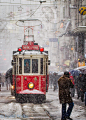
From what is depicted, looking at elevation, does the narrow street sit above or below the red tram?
below

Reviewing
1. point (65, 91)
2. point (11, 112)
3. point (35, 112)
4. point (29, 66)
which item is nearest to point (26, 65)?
point (29, 66)

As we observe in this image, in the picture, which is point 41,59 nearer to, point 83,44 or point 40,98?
point 40,98

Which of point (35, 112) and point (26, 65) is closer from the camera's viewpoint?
point (35, 112)

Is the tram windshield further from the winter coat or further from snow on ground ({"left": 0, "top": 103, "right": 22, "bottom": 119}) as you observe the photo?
the winter coat

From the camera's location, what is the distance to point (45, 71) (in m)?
13.2

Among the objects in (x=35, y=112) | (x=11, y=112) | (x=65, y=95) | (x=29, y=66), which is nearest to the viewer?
(x=65, y=95)

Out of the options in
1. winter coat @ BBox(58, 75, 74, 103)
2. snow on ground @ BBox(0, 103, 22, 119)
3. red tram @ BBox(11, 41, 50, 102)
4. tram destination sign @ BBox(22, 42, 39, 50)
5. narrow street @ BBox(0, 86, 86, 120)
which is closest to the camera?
winter coat @ BBox(58, 75, 74, 103)

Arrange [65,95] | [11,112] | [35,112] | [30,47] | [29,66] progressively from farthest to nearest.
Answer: [30,47] → [29,66] → [35,112] → [11,112] → [65,95]

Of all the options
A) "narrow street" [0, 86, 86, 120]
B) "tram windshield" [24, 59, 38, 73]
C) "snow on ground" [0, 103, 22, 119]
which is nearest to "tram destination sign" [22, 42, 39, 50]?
"tram windshield" [24, 59, 38, 73]

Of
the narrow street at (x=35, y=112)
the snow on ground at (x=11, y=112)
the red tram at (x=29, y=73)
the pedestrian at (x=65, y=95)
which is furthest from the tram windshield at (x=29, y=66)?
the pedestrian at (x=65, y=95)

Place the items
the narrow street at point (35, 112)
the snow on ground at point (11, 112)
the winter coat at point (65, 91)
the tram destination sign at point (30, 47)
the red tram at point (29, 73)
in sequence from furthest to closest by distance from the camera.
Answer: the tram destination sign at point (30, 47) → the red tram at point (29, 73) → the snow on ground at point (11, 112) → the narrow street at point (35, 112) → the winter coat at point (65, 91)

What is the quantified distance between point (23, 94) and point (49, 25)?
63.6 metres

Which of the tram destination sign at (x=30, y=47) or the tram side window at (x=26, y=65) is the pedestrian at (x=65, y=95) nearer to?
the tram side window at (x=26, y=65)

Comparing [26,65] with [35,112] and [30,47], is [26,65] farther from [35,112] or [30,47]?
[35,112]
